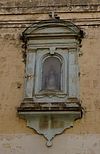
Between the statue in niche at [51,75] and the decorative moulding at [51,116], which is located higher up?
the statue in niche at [51,75]

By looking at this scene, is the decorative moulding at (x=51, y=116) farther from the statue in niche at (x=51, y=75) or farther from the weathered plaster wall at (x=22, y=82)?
the statue in niche at (x=51, y=75)

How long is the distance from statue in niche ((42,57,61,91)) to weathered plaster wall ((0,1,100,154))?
56 cm

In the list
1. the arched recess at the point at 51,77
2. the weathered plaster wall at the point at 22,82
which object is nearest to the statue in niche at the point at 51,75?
the arched recess at the point at 51,77

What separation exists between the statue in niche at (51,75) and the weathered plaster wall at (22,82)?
1.84 feet

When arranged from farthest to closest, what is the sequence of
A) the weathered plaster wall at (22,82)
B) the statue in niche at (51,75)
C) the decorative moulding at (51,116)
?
the statue in niche at (51,75) < the decorative moulding at (51,116) < the weathered plaster wall at (22,82)

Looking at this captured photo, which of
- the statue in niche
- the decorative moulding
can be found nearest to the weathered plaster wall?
the decorative moulding

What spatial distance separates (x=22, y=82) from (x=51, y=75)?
0.75 metres

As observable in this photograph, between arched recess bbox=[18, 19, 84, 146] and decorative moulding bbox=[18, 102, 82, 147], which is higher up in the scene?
arched recess bbox=[18, 19, 84, 146]

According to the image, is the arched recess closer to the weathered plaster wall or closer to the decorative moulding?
the decorative moulding

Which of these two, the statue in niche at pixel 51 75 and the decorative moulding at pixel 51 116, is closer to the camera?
the decorative moulding at pixel 51 116

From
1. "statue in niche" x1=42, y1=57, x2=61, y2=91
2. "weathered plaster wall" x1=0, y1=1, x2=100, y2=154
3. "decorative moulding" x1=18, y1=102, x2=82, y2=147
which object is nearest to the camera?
"weathered plaster wall" x1=0, y1=1, x2=100, y2=154

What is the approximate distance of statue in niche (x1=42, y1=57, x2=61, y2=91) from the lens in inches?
400

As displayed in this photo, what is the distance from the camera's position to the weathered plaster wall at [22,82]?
9.33m

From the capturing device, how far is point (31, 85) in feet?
33.2
